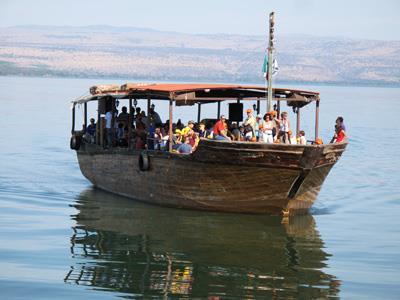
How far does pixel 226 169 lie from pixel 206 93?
3.18 metres

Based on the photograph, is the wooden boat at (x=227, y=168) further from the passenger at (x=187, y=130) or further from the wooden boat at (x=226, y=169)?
the passenger at (x=187, y=130)

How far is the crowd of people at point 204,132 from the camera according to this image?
2419 centimetres

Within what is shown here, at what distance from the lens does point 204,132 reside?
25.8 m

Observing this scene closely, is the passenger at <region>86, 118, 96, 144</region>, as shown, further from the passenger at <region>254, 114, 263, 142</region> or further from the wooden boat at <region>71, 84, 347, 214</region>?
the passenger at <region>254, 114, 263, 142</region>

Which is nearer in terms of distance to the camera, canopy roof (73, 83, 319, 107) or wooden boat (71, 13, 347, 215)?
wooden boat (71, 13, 347, 215)

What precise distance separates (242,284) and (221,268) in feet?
4.09

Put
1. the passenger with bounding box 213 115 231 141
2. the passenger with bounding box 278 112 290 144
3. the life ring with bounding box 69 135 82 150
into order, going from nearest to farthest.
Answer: the passenger with bounding box 213 115 231 141
the passenger with bounding box 278 112 290 144
the life ring with bounding box 69 135 82 150

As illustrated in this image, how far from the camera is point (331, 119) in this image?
232 feet

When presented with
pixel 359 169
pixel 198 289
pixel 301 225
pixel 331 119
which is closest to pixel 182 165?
pixel 301 225

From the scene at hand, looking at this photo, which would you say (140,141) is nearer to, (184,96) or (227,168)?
(184,96)

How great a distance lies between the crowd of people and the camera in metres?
24.2

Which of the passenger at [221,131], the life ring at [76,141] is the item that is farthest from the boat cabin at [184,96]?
the life ring at [76,141]

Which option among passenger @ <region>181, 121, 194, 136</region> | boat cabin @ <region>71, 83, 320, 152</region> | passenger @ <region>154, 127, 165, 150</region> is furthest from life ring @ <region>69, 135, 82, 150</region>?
passenger @ <region>181, 121, 194, 136</region>

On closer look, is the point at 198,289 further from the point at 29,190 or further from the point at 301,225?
the point at 29,190
